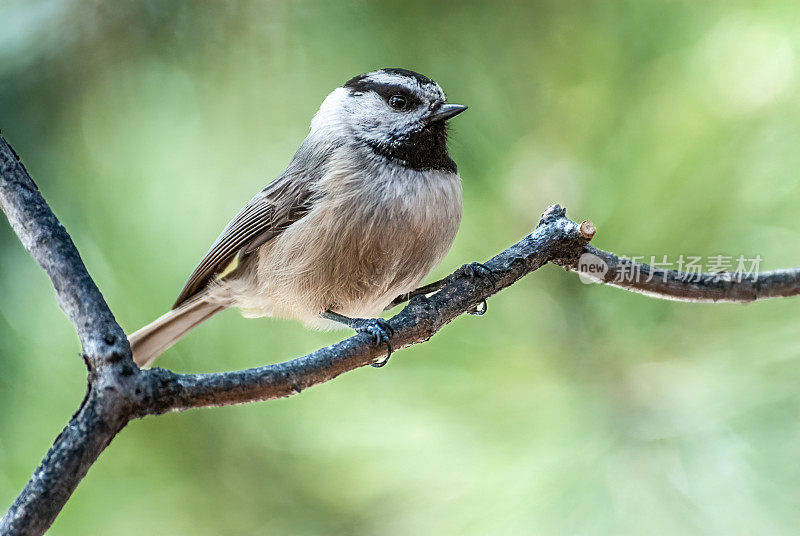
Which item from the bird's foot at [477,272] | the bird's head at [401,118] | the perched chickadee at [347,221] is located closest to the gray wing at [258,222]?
the perched chickadee at [347,221]

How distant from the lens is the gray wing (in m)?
0.96

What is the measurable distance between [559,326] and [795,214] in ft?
1.08

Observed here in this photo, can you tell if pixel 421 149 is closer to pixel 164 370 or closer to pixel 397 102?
pixel 397 102

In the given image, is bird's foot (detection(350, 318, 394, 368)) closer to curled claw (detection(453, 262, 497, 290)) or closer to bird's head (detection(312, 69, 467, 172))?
curled claw (detection(453, 262, 497, 290))

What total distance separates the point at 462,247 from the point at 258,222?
0.97 feet

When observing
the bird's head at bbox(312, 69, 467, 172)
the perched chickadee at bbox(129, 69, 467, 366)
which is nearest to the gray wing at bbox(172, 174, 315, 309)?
the perched chickadee at bbox(129, 69, 467, 366)

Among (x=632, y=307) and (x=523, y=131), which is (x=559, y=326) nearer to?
(x=632, y=307)

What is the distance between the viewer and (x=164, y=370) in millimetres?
503

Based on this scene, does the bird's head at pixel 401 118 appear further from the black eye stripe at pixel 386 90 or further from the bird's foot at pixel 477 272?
the bird's foot at pixel 477 272

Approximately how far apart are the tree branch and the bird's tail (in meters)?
0.32

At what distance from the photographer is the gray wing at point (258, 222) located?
0.96 metres

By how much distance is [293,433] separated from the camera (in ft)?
3.04

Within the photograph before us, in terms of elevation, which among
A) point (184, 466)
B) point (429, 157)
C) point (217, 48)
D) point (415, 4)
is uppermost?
point (415, 4)

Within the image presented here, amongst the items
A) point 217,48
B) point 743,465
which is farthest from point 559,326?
point 217,48
